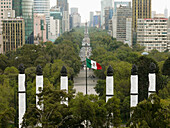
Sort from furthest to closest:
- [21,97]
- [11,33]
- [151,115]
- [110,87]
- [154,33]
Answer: [154,33] < [11,33] < [21,97] < [110,87] < [151,115]

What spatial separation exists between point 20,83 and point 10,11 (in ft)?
282

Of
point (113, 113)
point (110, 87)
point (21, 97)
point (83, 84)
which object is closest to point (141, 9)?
point (83, 84)

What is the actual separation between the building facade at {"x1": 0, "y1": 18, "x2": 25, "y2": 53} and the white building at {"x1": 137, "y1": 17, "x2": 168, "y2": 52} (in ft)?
124

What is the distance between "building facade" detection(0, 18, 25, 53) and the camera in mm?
116375

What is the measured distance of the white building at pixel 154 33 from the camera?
134 m

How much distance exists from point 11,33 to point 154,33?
41.9 meters

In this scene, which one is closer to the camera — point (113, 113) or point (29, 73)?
point (113, 113)

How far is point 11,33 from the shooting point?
117 meters

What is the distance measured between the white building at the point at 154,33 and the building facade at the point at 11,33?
37.8 meters

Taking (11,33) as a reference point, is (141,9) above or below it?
above

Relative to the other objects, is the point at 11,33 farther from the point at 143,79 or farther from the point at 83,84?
the point at 143,79

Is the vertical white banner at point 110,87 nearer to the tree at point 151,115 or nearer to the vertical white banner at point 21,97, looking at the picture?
the tree at point 151,115

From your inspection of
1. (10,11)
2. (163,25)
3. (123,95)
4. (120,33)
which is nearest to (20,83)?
(123,95)

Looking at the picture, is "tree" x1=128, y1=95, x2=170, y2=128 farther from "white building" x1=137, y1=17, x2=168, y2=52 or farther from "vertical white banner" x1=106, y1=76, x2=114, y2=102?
"white building" x1=137, y1=17, x2=168, y2=52
